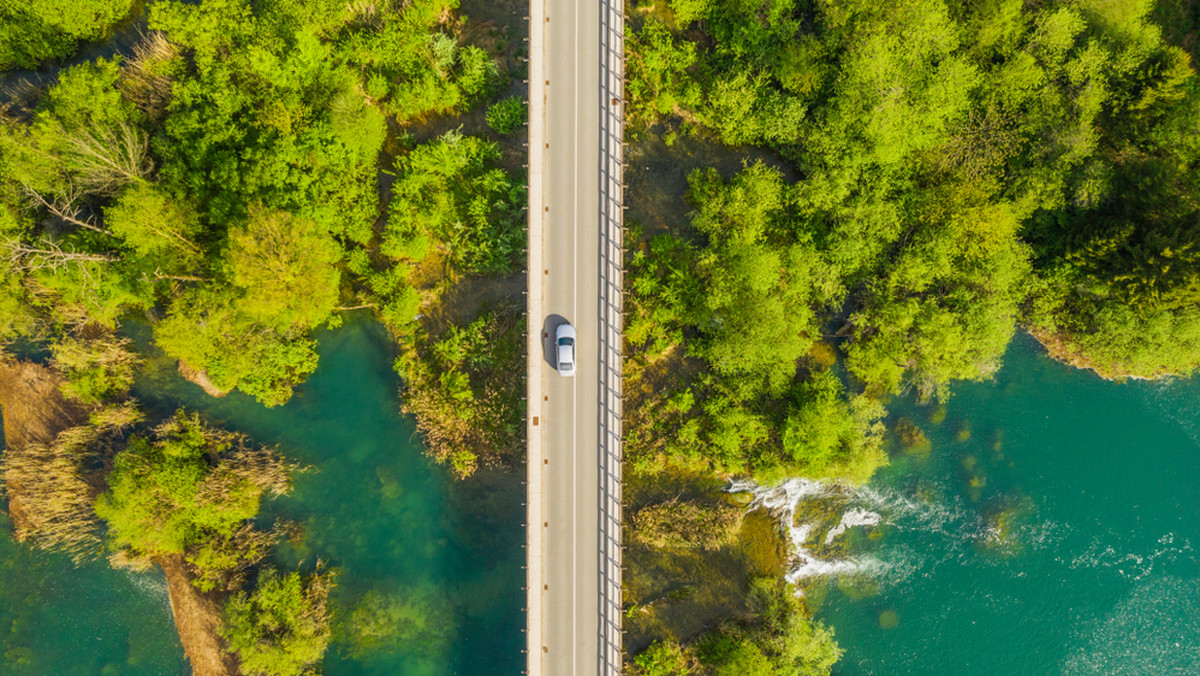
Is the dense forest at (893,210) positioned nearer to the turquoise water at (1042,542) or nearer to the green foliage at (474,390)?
the turquoise water at (1042,542)

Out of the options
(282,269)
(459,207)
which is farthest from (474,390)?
(282,269)

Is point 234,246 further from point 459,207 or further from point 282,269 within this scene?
point 459,207

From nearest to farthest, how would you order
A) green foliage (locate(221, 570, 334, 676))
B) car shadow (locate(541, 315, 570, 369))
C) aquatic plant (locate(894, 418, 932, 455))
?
green foliage (locate(221, 570, 334, 676))
car shadow (locate(541, 315, 570, 369))
aquatic plant (locate(894, 418, 932, 455))

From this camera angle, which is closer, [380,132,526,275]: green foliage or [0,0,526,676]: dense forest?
[0,0,526,676]: dense forest

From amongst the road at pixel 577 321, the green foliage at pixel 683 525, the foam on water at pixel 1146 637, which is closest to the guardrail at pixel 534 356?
the road at pixel 577 321

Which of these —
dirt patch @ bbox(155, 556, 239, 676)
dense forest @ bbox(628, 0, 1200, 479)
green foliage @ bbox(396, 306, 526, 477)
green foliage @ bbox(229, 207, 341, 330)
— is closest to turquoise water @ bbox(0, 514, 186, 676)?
dirt patch @ bbox(155, 556, 239, 676)

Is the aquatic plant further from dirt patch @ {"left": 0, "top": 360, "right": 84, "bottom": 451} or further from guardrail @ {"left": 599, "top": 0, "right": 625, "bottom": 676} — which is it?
dirt patch @ {"left": 0, "top": 360, "right": 84, "bottom": 451}
